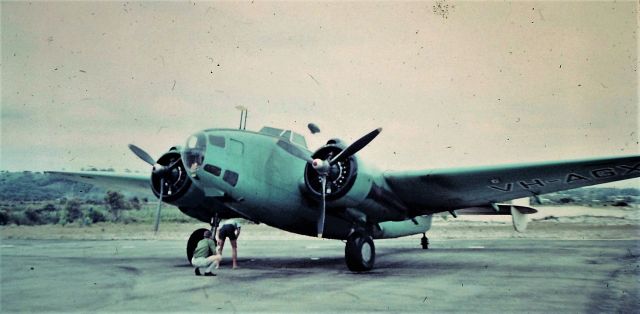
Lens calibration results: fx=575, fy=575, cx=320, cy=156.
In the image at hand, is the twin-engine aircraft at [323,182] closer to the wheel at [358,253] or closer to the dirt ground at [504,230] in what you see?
the wheel at [358,253]

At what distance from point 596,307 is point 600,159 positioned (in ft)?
14.3

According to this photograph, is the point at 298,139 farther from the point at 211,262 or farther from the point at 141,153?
the point at 141,153

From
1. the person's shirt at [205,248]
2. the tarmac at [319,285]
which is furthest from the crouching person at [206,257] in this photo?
the tarmac at [319,285]

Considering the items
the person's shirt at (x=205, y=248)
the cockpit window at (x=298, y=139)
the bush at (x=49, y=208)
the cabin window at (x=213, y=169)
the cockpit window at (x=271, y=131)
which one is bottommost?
the bush at (x=49, y=208)

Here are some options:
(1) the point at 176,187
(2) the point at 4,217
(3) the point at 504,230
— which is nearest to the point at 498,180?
(1) the point at 176,187

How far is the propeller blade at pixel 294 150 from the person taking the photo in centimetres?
1264

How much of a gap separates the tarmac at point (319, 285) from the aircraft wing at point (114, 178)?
7.60 ft

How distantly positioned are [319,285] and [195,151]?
367 centimetres

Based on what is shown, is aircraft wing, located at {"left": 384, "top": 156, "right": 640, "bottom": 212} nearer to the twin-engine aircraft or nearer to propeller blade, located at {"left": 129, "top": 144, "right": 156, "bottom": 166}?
the twin-engine aircraft

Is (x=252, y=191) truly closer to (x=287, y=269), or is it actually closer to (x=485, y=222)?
(x=287, y=269)

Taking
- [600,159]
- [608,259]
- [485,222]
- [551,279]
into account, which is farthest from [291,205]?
[485,222]

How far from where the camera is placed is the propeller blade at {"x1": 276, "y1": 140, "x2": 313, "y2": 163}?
41.5 feet

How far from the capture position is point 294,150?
12852 millimetres

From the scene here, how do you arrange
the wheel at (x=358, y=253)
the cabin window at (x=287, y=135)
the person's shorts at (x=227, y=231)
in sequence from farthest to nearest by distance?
the person's shorts at (x=227, y=231), the cabin window at (x=287, y=135), the wheel at (x=358, y=253)
